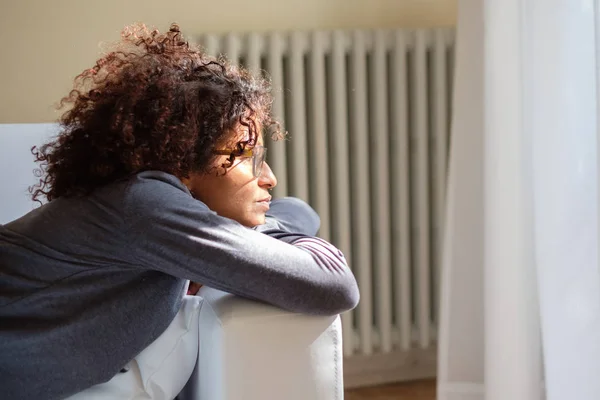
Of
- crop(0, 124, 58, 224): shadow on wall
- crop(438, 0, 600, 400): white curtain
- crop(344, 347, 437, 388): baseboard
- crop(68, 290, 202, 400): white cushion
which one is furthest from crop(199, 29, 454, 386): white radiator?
crop(68, 290, 202, 400): white cushion

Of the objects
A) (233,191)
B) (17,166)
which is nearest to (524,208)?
(233,191)

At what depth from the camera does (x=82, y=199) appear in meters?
1.04

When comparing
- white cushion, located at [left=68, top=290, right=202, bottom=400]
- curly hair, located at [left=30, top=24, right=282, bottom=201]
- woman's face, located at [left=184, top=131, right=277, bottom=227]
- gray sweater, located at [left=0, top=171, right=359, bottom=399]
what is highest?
curly hair, located at [left=30, top=24, right=282, bottom=201]

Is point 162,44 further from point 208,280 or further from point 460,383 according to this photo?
point 460,383

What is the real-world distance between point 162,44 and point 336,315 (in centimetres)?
47

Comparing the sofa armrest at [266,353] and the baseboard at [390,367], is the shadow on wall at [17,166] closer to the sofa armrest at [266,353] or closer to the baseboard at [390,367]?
the sofa armrest at [266,353]

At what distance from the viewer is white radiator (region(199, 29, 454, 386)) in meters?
2.10

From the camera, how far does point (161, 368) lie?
3.48 feet

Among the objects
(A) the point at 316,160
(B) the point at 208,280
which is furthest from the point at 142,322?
(A) the point at 316,160

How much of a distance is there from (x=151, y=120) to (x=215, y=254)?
0.22 meters

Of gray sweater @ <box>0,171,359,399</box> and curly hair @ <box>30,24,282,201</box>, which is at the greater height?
curly hair @ <box>30,24,282,201</box>

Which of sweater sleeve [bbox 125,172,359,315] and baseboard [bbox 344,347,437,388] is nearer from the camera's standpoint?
sweater sleeve [bbox 125,172,359,315]

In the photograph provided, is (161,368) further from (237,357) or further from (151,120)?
(151,120)

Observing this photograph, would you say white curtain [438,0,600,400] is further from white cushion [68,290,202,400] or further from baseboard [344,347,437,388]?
white cushion [68,290,202,400]
